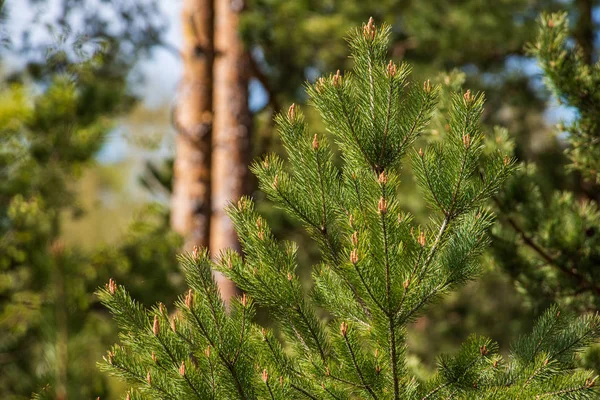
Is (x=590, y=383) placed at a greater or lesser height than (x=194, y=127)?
lesser

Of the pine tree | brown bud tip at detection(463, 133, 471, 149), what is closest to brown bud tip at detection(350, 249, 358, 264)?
brown bud tip at detection(463, 133, 471, 149)

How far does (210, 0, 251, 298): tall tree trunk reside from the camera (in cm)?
470

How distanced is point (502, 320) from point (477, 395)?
331 inches

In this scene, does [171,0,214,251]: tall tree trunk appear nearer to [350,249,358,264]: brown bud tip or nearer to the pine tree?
the pine tree

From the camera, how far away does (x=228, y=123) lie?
482 centimetres

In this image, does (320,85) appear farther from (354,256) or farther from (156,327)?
(156,327)

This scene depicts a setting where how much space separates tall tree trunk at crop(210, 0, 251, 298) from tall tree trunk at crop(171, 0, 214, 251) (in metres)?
0.11

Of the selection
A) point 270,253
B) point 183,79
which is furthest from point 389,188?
point 183,79

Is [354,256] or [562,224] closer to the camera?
[354,256]

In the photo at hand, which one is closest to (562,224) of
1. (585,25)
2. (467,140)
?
(467,140)

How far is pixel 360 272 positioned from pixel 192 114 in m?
3.53

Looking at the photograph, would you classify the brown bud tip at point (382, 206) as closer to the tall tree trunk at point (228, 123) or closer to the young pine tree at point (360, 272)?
the young pine tree at point (360, 272)

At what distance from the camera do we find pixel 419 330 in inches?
366

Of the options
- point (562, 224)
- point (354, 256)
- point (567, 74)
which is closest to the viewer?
point (354, 256)
